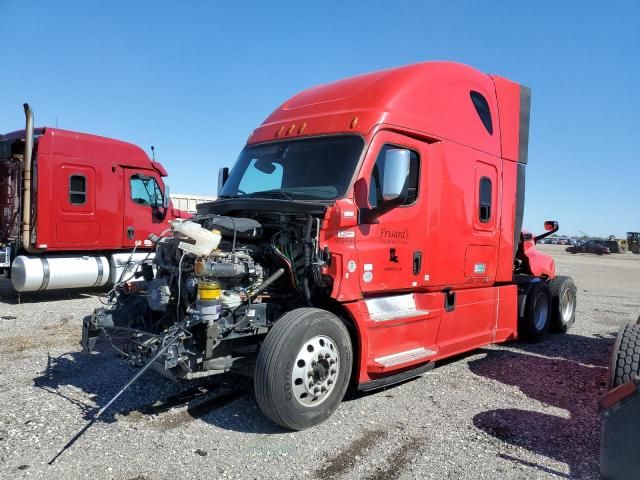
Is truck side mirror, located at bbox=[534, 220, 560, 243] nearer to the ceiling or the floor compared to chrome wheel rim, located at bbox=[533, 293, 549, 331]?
nearer to the ceiling

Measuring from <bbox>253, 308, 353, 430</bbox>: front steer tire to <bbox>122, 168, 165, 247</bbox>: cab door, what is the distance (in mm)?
7819

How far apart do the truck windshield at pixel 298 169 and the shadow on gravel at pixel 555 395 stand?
2.58m

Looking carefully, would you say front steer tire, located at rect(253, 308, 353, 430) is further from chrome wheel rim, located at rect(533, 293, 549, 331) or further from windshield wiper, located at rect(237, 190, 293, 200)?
chrome wheel rim, located at rect(533, 293, 549, 331)

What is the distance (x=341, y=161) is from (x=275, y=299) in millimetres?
1523

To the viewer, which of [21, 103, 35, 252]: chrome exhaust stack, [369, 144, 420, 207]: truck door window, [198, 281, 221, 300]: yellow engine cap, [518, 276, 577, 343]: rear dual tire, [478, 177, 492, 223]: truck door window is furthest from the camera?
[21, 103, 35, 252]: chrome exhaust stack

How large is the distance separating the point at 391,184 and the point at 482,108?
2.65m

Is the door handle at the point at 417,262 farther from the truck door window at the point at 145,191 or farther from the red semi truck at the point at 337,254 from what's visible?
the truck door window at the point at 145,191

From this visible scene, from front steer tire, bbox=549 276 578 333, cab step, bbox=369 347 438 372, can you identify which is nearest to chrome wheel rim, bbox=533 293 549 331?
front steer tire, bbox=549 276 578 333

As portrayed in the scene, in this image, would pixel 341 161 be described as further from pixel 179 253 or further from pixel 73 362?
pixel 73 362

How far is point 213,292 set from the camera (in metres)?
4.27

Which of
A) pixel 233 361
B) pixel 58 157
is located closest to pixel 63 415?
pixel 233 361

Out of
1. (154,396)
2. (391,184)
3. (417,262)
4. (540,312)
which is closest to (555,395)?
(417,262)

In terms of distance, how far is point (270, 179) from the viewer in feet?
18.7

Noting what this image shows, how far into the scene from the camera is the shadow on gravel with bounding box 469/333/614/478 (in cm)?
409
